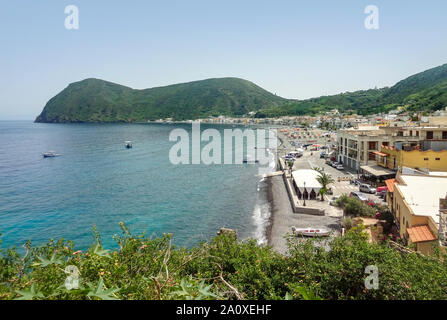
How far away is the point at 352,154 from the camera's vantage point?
131 feet

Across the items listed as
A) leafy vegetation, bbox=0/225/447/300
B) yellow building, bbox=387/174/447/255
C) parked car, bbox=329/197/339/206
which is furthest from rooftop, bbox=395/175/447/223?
parked car, bbox=329/197/339/206

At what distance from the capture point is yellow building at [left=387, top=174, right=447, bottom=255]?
10594mm

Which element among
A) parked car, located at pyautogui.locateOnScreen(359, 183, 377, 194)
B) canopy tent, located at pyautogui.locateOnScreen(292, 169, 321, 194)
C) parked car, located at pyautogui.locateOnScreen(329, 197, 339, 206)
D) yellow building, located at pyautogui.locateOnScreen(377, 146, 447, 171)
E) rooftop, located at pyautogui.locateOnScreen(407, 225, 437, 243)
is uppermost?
yellow building, located at pyautogui.locateOnScreen(377, 146, 447, 171)

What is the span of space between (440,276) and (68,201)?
111 ft

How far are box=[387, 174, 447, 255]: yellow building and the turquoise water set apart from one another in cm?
975

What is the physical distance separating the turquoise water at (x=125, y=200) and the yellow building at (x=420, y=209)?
32.0ft

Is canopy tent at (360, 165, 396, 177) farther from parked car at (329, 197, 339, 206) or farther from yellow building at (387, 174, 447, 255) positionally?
yellow building at (387, 174, 447, 255)

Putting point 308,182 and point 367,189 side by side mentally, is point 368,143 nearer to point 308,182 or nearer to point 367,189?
point 367,189

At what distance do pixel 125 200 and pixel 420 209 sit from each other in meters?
27.7

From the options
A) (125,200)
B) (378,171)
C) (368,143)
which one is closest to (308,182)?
(378,171)

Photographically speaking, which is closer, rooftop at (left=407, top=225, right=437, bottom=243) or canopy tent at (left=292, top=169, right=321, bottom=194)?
rooftop at (left=407, top=225, right=437, bottom=243)

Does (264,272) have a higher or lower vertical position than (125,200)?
higher

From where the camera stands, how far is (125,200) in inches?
1270
